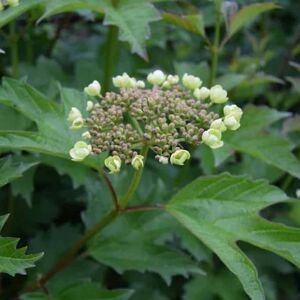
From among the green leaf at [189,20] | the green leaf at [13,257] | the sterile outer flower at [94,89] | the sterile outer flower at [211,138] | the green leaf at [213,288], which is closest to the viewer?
the green leaf at [13,257]

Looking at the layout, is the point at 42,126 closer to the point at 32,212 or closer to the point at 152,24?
the point at 32,212

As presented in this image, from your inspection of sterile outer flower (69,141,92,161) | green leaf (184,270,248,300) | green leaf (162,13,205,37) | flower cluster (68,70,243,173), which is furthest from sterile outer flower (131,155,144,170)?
green leaf (184,270,248,300)

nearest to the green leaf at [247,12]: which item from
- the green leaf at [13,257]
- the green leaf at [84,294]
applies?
the green leaf at [84,294]

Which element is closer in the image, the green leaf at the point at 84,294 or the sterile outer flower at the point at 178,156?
the sterile outer flower at the point at 178,156

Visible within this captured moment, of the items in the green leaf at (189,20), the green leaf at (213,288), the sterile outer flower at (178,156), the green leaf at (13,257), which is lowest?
the green leaf at (213,288)

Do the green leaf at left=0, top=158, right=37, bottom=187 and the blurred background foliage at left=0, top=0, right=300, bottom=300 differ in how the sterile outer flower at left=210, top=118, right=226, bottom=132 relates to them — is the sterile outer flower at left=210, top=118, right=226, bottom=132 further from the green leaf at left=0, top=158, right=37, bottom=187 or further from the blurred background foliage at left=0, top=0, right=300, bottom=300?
the green leaf at left=0, top=158, right=37, bottom=187

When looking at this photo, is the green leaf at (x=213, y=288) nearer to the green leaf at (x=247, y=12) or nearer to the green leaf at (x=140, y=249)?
the green leaf at (x=140, y=249)
